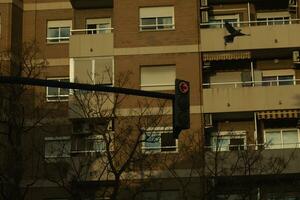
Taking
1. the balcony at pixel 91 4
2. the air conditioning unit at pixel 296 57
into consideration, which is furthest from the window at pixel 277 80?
the balcony at pixel 91 4

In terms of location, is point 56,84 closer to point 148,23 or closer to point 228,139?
point 228,139

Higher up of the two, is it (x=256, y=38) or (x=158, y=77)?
(x=256, y=38)

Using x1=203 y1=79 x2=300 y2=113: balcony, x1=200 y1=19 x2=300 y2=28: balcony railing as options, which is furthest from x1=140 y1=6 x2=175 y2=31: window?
x1=203 y1=79 x2=300 y2=113: balcony

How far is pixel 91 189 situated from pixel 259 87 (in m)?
8.43

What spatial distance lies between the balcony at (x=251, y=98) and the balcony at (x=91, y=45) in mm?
4853

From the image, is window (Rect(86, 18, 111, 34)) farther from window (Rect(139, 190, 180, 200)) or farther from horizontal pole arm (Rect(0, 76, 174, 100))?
horizontal pole arm (Rect(0, 76, 174, 100))

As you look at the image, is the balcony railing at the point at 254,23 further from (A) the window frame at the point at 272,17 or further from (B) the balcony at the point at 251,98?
(B) the balcony at the point at 251,98

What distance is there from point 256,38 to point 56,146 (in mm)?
10183

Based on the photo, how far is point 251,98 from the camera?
95.6ft

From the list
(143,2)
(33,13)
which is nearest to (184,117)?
(143,2)

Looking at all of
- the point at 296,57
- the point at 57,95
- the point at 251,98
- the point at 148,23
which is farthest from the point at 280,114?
the point at 57,95

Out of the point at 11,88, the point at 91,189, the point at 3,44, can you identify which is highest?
the point at 3,44

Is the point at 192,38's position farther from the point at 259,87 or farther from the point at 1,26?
the point at 1,26

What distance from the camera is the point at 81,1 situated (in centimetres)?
3225
